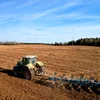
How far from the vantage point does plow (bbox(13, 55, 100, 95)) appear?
12246mm

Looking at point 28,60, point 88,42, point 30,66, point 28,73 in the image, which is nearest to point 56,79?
point 28,73

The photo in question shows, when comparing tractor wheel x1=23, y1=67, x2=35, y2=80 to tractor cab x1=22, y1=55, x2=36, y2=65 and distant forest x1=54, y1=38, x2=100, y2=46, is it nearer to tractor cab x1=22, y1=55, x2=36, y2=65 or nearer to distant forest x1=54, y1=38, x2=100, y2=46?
tractor cab x1=22, y1=55, x2=36, y2=65

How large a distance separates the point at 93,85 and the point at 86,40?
A: 55771mm

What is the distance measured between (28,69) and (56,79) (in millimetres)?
2111

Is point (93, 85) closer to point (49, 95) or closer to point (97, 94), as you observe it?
point (97, 94)

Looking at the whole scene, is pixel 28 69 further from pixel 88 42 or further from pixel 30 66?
pixel 88 42

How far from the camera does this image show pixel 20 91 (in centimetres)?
1236

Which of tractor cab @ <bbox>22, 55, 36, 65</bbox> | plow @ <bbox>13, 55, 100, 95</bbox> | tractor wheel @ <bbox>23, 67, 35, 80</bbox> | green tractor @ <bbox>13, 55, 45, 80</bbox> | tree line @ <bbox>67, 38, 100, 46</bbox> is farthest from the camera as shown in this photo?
tree line @ <bbox>67, 38, 100, 46</bbox>

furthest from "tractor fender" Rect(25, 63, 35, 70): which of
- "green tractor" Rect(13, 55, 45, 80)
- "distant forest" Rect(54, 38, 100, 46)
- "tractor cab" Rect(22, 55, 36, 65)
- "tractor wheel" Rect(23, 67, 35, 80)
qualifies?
"distant forest" Rect(54, 38, 100, 46)

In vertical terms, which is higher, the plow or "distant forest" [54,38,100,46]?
"distant forest" [54,38,100,46]

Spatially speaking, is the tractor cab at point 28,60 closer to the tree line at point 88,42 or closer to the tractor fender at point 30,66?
the tractor fender at point 30,66

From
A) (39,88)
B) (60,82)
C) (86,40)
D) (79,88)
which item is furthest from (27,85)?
(86,40)

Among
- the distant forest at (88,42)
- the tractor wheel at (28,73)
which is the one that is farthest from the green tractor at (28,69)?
the distant forest at (88,42)

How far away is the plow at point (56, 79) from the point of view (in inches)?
482
